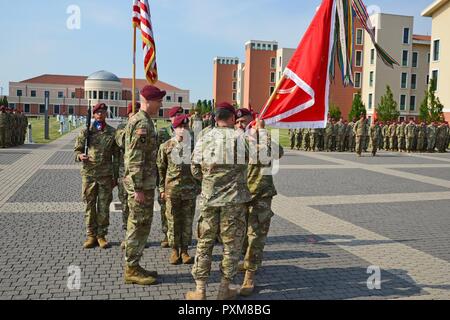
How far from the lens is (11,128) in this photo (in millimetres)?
20906

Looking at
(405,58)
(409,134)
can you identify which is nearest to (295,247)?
(409,134)

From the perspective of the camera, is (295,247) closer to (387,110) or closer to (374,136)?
(374,136)

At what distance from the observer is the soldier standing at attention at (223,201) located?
4.43 metres

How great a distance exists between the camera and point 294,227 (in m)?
7.63

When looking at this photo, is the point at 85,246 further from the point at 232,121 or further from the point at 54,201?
the point at 54,201

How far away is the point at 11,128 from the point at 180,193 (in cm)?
1804

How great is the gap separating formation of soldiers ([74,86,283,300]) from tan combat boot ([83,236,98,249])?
1 centimetres

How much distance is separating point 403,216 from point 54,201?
6.93m

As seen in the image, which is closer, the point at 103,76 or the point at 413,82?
the point at 413,82

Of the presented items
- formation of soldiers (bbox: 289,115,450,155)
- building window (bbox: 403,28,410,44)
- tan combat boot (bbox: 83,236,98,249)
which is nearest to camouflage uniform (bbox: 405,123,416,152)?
formation of soldiers (bbox: 289,115,450,155)

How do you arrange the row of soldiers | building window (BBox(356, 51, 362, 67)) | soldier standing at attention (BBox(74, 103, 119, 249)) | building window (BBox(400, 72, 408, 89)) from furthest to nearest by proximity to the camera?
building window (BBox(356, 51, 362, 67))
building window (BBox(400, 72, 408, 89))
the row of soldiers
soldier standing at attention (BBox(74, 103, 119, 249))

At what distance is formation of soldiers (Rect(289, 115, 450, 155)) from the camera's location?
24.1 metres

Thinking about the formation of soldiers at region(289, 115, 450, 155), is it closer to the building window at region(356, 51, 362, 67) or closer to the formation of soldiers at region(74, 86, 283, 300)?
the formation of soldiers at region(74, 86, 283, 300)

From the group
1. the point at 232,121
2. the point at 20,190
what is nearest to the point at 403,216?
the point at 232,121
